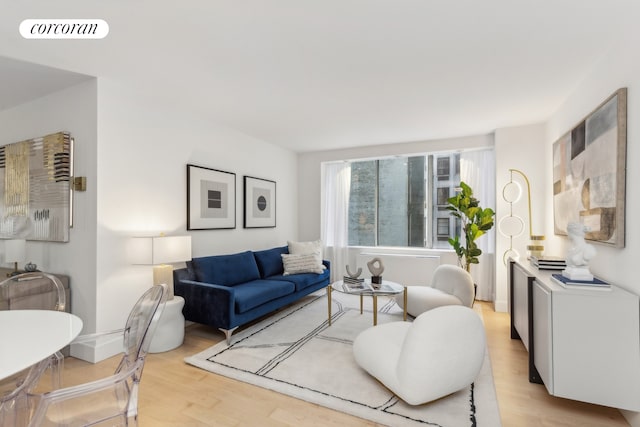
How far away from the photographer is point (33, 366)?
59.3 inches

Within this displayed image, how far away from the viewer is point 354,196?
5859 mm

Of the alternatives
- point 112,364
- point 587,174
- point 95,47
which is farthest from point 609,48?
point 112,364

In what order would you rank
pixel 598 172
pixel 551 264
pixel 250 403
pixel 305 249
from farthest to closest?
pixel 305 249, pixel 551 264, pixel 598 172, pixel 250 403

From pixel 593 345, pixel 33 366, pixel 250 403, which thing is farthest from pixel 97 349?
pixel 593 345

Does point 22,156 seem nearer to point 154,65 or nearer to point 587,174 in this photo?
point 154,65

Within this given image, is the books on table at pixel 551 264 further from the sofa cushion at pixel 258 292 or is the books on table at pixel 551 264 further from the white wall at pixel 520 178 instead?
the sofa cushion at pixel 258 292

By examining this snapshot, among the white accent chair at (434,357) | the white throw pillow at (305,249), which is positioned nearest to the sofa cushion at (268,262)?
the white throw pillow at (305,249)

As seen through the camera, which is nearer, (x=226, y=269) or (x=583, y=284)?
(x=583, y=284)

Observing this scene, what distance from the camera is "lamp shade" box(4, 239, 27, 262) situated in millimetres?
3000

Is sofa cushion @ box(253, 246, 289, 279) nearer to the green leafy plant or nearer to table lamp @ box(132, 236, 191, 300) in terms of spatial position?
table lamp @ box(132, 236, 191, 300)

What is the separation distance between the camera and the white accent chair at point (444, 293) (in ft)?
11.6

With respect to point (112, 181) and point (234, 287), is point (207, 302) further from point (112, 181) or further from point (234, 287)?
point (112, 181)

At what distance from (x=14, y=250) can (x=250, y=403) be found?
282cm

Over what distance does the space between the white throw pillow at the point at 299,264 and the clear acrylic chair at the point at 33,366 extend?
2610 mm
